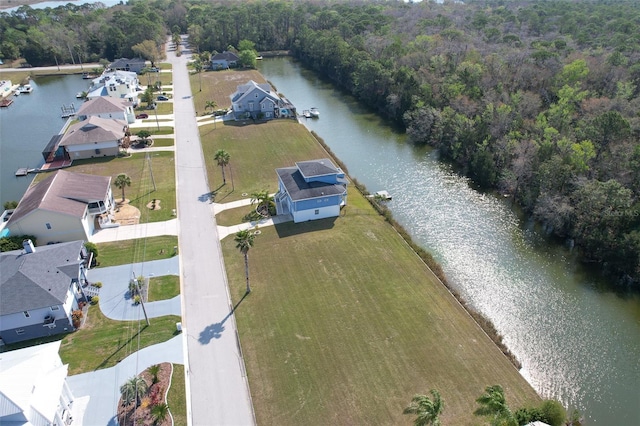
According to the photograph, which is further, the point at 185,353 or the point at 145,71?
the point at 145,71

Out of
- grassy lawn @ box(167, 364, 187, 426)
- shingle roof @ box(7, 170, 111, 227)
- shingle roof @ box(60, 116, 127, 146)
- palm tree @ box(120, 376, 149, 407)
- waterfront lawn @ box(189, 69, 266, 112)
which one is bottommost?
grassy lawn @ box(167, 364, 187, 426)

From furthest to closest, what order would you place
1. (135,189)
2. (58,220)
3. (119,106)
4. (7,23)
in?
(7,23)
(119,106)
(135,189)
(58,220)

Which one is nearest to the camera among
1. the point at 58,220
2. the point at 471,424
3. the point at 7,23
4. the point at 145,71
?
the point at 471,424

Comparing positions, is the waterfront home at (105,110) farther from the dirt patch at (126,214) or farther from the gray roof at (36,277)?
the gray roof at (36,277)

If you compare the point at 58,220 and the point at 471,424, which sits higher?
the point at 58,220

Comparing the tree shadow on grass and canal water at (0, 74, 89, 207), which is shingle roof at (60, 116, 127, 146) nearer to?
canal water at (0, 74, 89, 207)

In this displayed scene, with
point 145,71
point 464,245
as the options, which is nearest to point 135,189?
point 464,245

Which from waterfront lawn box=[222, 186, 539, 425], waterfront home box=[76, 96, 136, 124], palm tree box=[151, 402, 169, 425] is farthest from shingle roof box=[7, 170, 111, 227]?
waterfront home box=[76, 96, 136, 124]

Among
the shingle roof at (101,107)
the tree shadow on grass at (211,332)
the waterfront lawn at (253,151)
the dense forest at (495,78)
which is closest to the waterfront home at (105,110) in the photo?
the shingle roof at (101,107)

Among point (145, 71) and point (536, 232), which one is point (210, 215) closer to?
point (536, 232)
